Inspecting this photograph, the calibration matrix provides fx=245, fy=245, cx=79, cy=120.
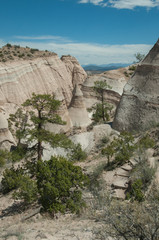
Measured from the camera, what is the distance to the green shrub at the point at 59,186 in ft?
24.7

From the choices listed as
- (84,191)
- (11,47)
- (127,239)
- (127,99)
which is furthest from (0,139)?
(11,47)

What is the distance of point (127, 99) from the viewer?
50.5 feet

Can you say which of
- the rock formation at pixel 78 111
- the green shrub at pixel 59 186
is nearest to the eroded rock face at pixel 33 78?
the rock formation at pixel 78 111

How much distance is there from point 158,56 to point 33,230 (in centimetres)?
1223

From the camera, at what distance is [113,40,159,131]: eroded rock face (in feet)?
46.8

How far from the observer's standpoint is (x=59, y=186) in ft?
25.2

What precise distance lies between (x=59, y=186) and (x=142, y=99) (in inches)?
351

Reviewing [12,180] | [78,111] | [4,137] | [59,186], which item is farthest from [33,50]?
[59,186]

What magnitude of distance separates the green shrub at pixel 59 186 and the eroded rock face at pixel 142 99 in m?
7.44

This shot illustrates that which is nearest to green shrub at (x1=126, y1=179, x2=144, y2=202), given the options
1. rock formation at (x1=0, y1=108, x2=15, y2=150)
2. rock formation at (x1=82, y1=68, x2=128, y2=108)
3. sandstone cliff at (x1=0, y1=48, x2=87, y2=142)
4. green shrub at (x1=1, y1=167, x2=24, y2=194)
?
green shrub at (x1=1, y1=167, x2=24, y2=194)

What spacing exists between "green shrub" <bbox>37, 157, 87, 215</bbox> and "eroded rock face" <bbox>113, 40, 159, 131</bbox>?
Answer: 7.44 metres

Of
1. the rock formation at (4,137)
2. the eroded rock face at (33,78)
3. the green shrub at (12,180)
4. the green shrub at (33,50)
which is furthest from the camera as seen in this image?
the green shrub at (33,50)

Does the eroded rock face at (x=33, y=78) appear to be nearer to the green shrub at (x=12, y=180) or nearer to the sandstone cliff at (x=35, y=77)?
the sandstone cliff at (x=35, y=77)

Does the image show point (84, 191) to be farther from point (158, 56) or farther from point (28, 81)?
point (28, 81)
